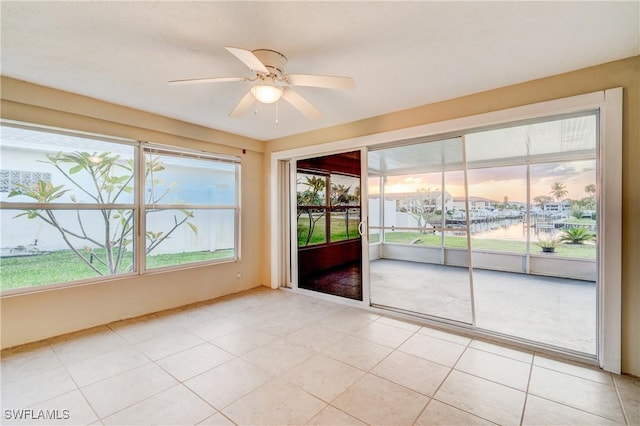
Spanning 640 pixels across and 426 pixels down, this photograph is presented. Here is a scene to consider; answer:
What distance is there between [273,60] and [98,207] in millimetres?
2774

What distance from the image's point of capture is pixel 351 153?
13.1ft

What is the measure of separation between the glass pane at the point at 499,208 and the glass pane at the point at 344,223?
2922mm

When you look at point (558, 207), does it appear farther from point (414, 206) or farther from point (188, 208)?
point (188, 208)

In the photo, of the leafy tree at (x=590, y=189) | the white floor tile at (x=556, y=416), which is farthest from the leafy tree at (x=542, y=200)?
the white floor tile at (x=556, y=416)

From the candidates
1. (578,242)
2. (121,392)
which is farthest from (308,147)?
(578,242)

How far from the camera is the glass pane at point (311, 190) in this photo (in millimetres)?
4793

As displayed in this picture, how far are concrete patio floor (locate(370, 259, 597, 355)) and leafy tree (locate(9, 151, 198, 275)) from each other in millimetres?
3262

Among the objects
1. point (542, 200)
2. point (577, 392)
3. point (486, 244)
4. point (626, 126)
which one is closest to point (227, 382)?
point (577, 392)

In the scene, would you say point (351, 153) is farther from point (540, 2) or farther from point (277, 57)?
point (540, 2)

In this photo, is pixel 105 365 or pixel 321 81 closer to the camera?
pixel 321 81

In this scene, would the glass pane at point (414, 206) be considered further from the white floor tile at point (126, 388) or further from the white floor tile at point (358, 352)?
the white floor tile at point (126, 388)

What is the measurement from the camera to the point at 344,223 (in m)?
4.84

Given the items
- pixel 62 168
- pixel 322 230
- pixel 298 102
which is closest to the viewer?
pixel 298 102

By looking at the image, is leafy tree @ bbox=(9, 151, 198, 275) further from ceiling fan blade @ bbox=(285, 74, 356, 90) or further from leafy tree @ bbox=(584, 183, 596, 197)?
leafy tree @ bbox=(584, 183, 596, 197)
